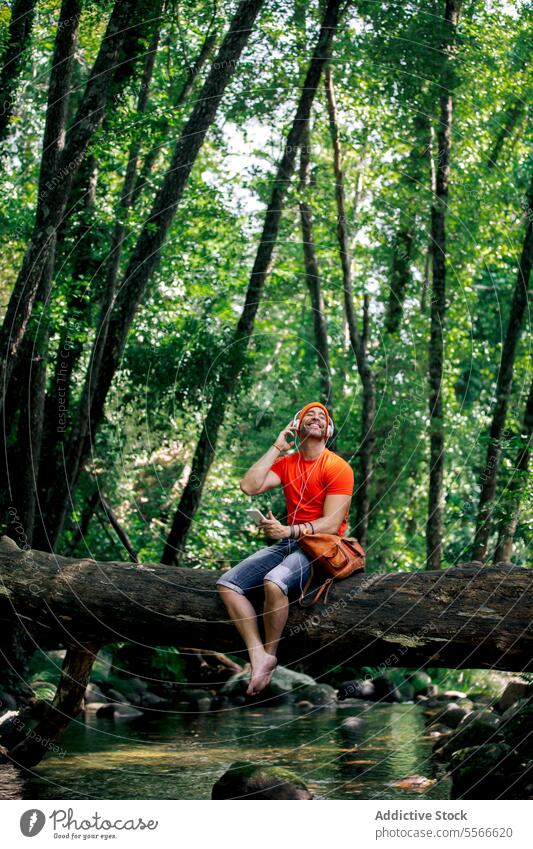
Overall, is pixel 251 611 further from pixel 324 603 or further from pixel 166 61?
pixel 166 61

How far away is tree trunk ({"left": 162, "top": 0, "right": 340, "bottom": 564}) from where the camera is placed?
19.0 metres

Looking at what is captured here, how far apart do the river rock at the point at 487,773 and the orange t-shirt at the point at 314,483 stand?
3.55 metres

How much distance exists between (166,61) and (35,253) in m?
10.2

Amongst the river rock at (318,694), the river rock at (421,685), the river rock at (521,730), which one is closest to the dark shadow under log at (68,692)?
the river rock at (521,730)

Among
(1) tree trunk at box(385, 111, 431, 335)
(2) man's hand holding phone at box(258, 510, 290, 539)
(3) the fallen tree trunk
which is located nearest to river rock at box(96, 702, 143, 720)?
(3) the fallen tree trunk

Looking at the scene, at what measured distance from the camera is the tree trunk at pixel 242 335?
1905 centimetres

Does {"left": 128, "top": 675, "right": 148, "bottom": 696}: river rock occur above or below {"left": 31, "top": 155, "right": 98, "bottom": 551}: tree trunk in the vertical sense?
below

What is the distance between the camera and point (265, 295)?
87.6 ft

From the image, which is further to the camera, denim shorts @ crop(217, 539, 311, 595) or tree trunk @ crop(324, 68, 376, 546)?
tree trunk @ crop(324, 68, 376, 546)

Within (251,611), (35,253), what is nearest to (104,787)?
(251,611)

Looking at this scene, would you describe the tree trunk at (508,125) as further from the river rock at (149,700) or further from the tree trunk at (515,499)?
the river rock at (149,700)

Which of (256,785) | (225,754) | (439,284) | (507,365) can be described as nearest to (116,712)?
Result: (225,754)

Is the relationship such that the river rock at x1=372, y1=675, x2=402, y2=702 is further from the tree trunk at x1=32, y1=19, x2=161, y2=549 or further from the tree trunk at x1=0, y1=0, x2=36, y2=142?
the tree trunk at x1=0, y1=0, x2=36, y2=142

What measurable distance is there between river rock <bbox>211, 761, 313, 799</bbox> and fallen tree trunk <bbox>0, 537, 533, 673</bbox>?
72.3 inches
